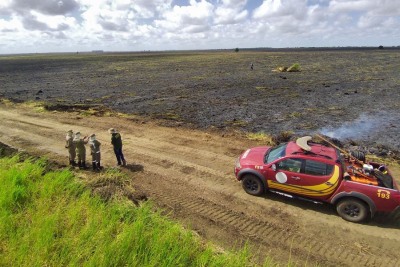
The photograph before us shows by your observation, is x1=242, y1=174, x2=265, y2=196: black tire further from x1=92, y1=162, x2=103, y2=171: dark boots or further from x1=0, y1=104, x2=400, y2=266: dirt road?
x1=92, y1=162, x2=103, y2=171: dark boots

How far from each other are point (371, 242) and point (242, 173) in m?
4.08

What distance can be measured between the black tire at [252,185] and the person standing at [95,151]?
18.8 feet

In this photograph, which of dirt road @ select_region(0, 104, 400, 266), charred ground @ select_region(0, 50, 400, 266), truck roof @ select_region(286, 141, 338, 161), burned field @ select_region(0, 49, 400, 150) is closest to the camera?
dirt road @ select_region(0, 104, 400, 266)

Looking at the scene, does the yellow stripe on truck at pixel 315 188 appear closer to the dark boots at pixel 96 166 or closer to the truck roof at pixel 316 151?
the truck roof at pixel 316 151

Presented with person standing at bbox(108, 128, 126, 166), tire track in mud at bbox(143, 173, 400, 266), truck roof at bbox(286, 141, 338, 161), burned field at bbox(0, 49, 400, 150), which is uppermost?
truck roof at bbox(286, 141, 338, 161)

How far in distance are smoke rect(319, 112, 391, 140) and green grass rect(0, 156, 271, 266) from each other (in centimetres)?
1266

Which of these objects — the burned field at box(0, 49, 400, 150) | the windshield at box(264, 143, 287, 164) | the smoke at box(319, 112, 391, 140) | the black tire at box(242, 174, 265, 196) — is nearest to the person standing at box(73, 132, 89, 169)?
the black tire at box(242, 174, 265, 196)

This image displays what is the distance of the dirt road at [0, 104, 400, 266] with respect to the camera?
7.85 meters

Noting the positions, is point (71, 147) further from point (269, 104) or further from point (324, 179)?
point (269, 104)

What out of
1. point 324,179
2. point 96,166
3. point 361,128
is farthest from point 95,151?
point 361,128

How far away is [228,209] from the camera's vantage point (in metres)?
9.57

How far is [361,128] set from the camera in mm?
18859

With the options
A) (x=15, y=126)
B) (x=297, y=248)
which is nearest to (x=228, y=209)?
(x=297, y=248)

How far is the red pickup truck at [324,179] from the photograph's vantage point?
8.67 metres
